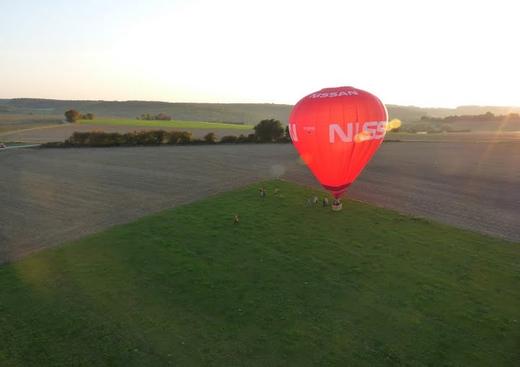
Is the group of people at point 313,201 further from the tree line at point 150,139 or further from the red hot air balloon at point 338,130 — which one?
the tree line at point 150,139

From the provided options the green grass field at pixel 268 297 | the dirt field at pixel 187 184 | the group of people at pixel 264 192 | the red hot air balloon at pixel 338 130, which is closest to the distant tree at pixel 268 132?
the dirt field at pixel 187 184

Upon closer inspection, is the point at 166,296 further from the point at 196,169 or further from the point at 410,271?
the point at 196,169

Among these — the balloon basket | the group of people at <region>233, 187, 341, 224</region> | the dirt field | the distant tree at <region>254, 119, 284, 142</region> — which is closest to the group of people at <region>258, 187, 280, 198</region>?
the group of people at <region>233, 187, 341, 224</region>

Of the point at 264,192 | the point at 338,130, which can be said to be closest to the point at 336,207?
the point at 338,130

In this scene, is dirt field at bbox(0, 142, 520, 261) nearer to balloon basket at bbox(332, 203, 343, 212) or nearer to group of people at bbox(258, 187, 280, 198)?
balloon basket at bbox(332, 203, 343, 212)

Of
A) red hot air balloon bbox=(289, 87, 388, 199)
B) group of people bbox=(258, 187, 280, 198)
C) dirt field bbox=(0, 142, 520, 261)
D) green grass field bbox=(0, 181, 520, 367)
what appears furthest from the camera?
group of people bbox=(258, 187, 280, 198)

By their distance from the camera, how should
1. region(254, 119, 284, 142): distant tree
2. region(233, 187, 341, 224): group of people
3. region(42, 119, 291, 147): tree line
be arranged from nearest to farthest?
region(233, 187, 341, 224): group of people → region(42, 119, 291, 147): tree line → region(254, 119, 284, 142): distant tree

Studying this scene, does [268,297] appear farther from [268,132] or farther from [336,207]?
[268,132]
